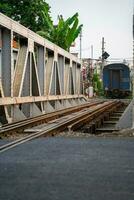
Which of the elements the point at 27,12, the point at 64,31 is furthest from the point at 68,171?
the point at 27,12

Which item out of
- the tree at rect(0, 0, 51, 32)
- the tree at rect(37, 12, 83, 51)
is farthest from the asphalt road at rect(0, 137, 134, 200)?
the tree at rect(0, 0, 51, 32)

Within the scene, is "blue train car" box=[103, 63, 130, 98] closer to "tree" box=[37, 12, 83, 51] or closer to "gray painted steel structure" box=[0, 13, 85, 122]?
"tree" box=[37, 12, 83, 51]

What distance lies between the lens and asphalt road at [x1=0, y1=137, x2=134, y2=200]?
4.33 meters

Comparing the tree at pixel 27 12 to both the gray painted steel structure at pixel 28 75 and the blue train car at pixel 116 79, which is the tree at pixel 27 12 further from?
the gray painted steel structure at pixel 28 75

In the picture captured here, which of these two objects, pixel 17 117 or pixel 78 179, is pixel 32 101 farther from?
pixel 78 179

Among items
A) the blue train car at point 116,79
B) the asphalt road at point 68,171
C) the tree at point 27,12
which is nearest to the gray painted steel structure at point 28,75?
the asphalt road at point 68,171

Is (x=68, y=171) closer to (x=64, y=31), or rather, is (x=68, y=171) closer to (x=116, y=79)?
(x=64, y=31)

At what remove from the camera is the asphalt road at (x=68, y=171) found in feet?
14.2

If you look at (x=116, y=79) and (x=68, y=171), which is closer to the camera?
(x=68, y=171)

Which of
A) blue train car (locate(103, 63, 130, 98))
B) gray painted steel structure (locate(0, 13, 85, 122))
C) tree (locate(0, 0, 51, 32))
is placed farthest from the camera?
blue train car (locate(103, 63, 130, 98))

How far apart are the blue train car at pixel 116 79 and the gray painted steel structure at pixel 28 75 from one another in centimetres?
1550

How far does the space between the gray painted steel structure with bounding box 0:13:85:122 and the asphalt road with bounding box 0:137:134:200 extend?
17.1 feet

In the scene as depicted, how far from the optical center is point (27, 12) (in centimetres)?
3606

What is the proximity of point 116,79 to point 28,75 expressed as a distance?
25846mm
